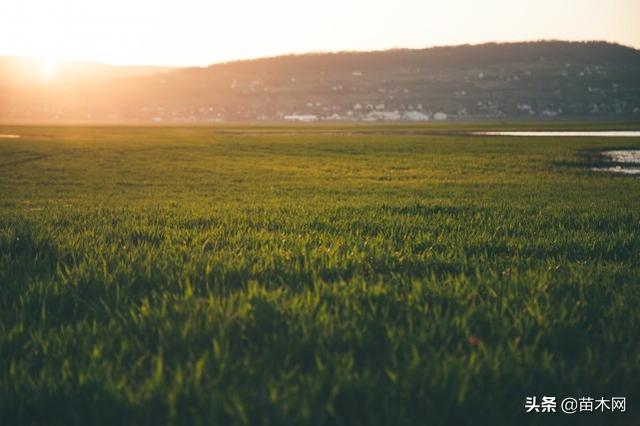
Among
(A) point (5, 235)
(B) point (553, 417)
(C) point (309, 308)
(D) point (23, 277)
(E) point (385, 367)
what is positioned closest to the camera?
(B) point (553, 417)

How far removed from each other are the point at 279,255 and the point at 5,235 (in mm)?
4253

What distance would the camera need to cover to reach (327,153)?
44.2 meters

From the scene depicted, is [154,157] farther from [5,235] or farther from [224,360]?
[224,360]

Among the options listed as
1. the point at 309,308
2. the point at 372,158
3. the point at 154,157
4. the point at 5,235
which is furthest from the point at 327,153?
the point at 309,308

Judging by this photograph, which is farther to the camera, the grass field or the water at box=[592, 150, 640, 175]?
the water at box=[592, 150, 640, 175]

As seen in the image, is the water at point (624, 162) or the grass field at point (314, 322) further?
the water at point (624, 162)

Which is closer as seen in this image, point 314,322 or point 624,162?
point 314,322

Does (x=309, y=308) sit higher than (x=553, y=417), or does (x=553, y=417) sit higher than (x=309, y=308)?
(x=309, y=308)

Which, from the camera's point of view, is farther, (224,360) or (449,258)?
(449,258)

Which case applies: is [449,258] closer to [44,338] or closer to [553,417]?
[553,417]

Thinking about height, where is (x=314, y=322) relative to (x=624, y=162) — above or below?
above

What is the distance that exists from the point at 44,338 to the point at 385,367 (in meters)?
2.56

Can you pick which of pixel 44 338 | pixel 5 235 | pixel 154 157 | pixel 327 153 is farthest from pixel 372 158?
pixel 44 338

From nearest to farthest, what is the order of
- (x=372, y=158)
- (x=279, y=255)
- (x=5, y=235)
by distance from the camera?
(x=279, y=255)
(x=5, y=235)
(x=372, y=158)
